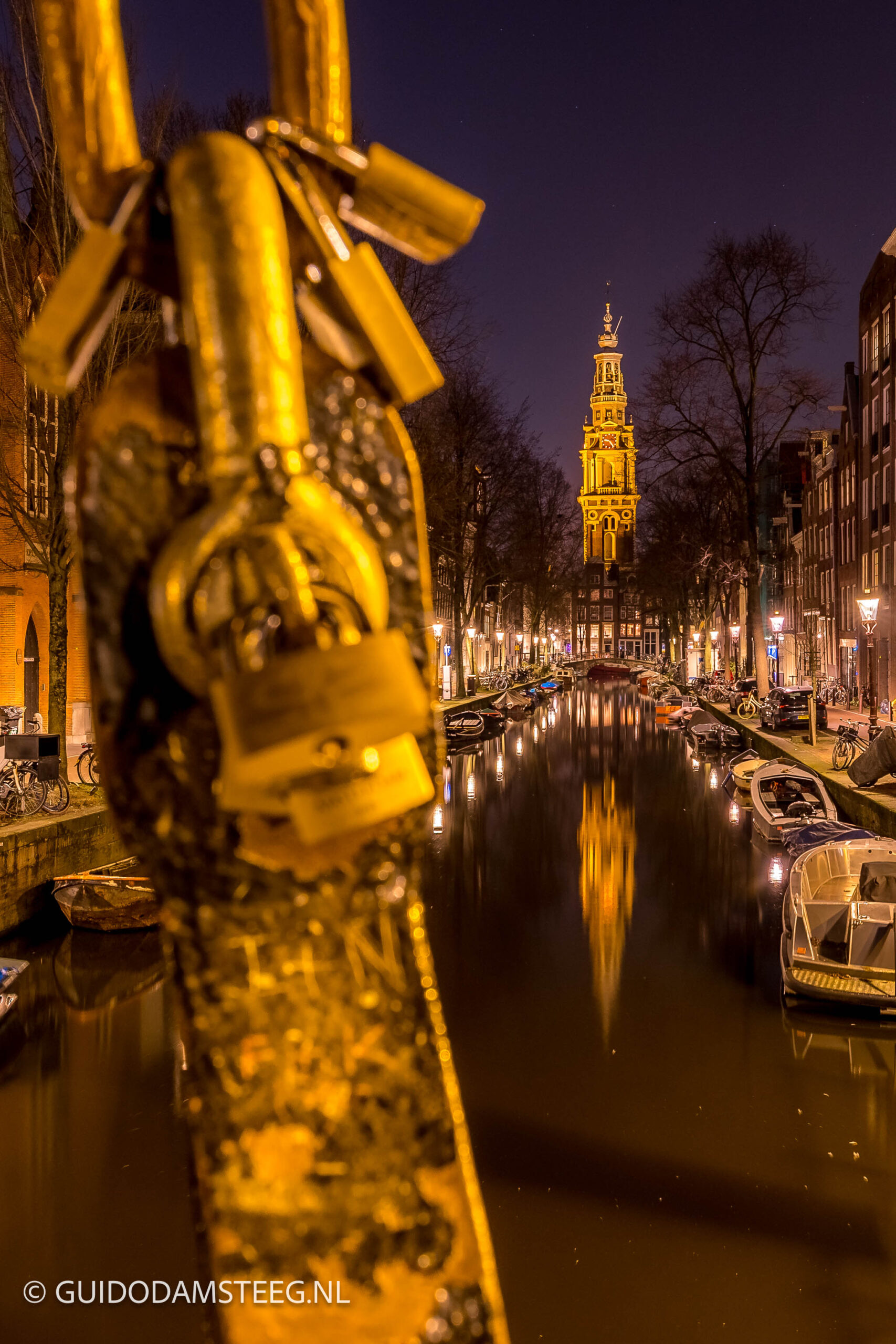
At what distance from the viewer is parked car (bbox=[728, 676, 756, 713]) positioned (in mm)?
48381

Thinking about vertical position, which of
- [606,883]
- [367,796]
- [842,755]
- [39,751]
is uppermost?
[367,796]

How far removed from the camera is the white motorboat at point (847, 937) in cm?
1252

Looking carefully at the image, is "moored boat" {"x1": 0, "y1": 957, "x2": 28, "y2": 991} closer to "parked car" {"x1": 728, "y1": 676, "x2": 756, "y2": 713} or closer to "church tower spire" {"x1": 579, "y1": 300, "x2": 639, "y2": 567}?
"parked car" {"x1": 728, "y1": 676, "x2": 756, "y2": 713}

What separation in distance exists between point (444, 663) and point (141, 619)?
5944cm

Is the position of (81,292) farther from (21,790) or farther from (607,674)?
(607,674)

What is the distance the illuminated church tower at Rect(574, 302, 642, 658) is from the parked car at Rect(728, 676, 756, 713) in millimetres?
99685

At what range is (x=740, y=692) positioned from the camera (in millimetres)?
50906

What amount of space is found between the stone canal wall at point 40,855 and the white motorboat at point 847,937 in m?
9.96

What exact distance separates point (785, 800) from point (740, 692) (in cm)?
2743

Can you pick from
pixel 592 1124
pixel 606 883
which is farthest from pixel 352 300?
pixel 606 883

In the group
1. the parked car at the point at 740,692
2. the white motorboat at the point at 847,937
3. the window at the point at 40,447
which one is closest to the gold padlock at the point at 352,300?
the white motorboat at the point at 847,937

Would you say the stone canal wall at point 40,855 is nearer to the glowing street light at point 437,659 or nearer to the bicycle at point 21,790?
the bicycle at point 21,790

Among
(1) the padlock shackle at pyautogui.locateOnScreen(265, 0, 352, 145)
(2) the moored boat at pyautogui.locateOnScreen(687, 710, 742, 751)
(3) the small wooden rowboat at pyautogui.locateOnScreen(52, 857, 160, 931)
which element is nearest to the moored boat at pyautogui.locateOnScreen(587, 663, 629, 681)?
(2) the moored boat at pyautogui.locateOnScreen(687, 710, 742, 751)

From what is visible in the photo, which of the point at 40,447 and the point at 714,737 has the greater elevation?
the point at 40,447
